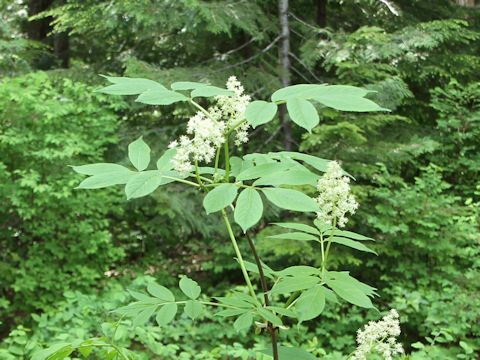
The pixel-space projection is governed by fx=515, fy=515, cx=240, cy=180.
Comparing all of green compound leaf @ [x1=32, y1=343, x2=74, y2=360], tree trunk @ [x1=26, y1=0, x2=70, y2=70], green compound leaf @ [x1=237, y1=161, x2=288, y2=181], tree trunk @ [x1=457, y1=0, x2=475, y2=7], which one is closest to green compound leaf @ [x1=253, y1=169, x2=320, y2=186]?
green compound leaf @ [x1=237, y1=161, x2=288, y2=181]

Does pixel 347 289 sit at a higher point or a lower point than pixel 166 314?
higher

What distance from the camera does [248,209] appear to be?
1.04 meters

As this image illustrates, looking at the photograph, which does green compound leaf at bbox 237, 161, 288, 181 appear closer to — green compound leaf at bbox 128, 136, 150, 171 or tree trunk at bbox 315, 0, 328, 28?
green compound leaf at bbox 128, 136, 150, 171

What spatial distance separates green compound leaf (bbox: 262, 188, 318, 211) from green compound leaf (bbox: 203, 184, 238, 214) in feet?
0.27

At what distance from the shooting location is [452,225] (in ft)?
16.1

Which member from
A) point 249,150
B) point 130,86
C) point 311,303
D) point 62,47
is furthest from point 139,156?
point 62,47

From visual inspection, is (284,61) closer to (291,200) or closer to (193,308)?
(193,308)

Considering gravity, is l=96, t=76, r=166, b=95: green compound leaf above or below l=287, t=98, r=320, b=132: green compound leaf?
above

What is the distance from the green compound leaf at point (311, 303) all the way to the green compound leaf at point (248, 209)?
0.75 feet

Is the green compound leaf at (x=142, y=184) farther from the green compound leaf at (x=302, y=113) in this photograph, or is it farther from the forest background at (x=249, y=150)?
the forest background at (x=249, y=150)

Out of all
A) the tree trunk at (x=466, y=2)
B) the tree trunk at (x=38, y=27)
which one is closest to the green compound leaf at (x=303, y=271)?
the tree trunk at (x=466, y=2)

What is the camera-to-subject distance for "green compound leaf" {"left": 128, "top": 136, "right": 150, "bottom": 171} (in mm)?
1215

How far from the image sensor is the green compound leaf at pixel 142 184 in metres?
1.04

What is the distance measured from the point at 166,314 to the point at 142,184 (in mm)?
412
